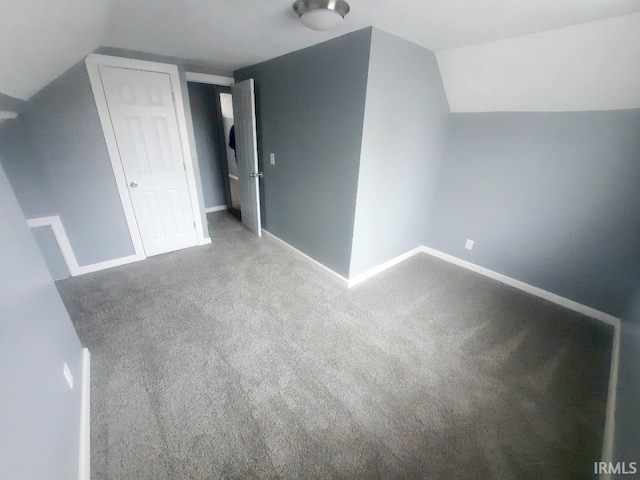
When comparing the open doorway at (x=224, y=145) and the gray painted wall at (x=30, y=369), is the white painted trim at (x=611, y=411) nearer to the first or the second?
the gray painted wall at (x=30, y=369)

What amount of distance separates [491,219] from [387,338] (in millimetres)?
1780

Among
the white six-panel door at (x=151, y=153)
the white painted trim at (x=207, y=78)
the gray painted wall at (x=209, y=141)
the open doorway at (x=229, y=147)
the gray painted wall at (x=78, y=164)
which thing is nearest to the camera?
the gray painted wall at (x=78, y=164)

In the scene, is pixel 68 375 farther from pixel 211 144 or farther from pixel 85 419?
pixel 211 144

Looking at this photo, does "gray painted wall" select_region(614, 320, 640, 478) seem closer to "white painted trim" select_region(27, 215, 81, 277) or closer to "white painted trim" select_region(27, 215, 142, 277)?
"white painted trim" select_region(27, 215, 142, 277)

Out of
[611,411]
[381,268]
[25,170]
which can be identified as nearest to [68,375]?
[25,170]

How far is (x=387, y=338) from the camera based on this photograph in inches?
78.8

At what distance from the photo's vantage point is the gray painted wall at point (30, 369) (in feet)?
2.55

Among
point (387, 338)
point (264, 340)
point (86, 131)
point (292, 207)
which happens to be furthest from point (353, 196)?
point (86, 131)

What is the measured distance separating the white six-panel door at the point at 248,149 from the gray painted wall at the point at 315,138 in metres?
0.11

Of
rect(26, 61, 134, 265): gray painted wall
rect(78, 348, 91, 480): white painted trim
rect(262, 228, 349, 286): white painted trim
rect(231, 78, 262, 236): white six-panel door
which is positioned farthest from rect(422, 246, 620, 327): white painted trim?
rect(26, 61, 134, 265): gray painted wall

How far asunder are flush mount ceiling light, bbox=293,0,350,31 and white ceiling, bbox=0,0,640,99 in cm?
8

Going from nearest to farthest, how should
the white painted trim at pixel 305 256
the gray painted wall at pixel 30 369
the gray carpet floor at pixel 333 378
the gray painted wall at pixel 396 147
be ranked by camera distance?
the gray painted wall at pixel 30 369 < the gray carpet floor at pixel 333 378 < the gray painted wall at pixel 396 147 < the white painted trim at pixel 305 256

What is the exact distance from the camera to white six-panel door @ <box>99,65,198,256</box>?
2.52m

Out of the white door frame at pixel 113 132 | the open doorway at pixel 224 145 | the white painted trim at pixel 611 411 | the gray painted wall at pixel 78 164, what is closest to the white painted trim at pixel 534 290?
the white painted trim at pixel 611 411
